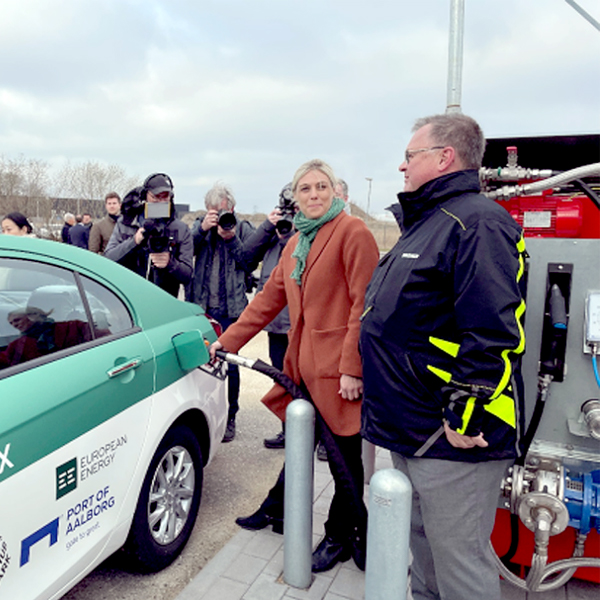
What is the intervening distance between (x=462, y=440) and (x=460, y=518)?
0.30m

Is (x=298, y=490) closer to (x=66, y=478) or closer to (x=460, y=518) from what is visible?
(x=460, y=518)

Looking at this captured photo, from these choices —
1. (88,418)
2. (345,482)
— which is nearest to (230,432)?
(345,482)

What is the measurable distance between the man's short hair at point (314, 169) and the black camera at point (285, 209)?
4.07ft

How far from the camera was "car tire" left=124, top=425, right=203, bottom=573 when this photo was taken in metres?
2.38

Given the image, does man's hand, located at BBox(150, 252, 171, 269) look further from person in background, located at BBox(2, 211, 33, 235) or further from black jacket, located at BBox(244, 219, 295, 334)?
person in background, located at BBox(2, 211, 33, 235)

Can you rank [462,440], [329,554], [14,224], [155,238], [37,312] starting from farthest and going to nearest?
[14,224] → [155,238] → [329,554] → [37,312] → [462,440]

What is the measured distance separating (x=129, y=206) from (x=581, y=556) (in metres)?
3.33

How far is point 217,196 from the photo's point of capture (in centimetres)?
403

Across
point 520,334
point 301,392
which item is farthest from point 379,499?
point 301,392

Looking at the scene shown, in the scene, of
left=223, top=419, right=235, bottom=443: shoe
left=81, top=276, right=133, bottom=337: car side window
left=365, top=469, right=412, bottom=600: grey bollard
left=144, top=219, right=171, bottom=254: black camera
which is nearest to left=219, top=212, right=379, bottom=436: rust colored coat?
left=365, top=469, right=412, bottom=600: grey bollard

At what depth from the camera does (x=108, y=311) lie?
2354 millimetres

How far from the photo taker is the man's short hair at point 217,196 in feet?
13.2

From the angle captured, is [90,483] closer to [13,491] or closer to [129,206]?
[13,491]

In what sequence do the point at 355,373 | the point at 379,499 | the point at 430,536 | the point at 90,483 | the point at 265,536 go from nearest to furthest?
the point at 379,499 < the point at 430,536 < the point at 90,483 < the point at 355,373 < the point at 265,536
